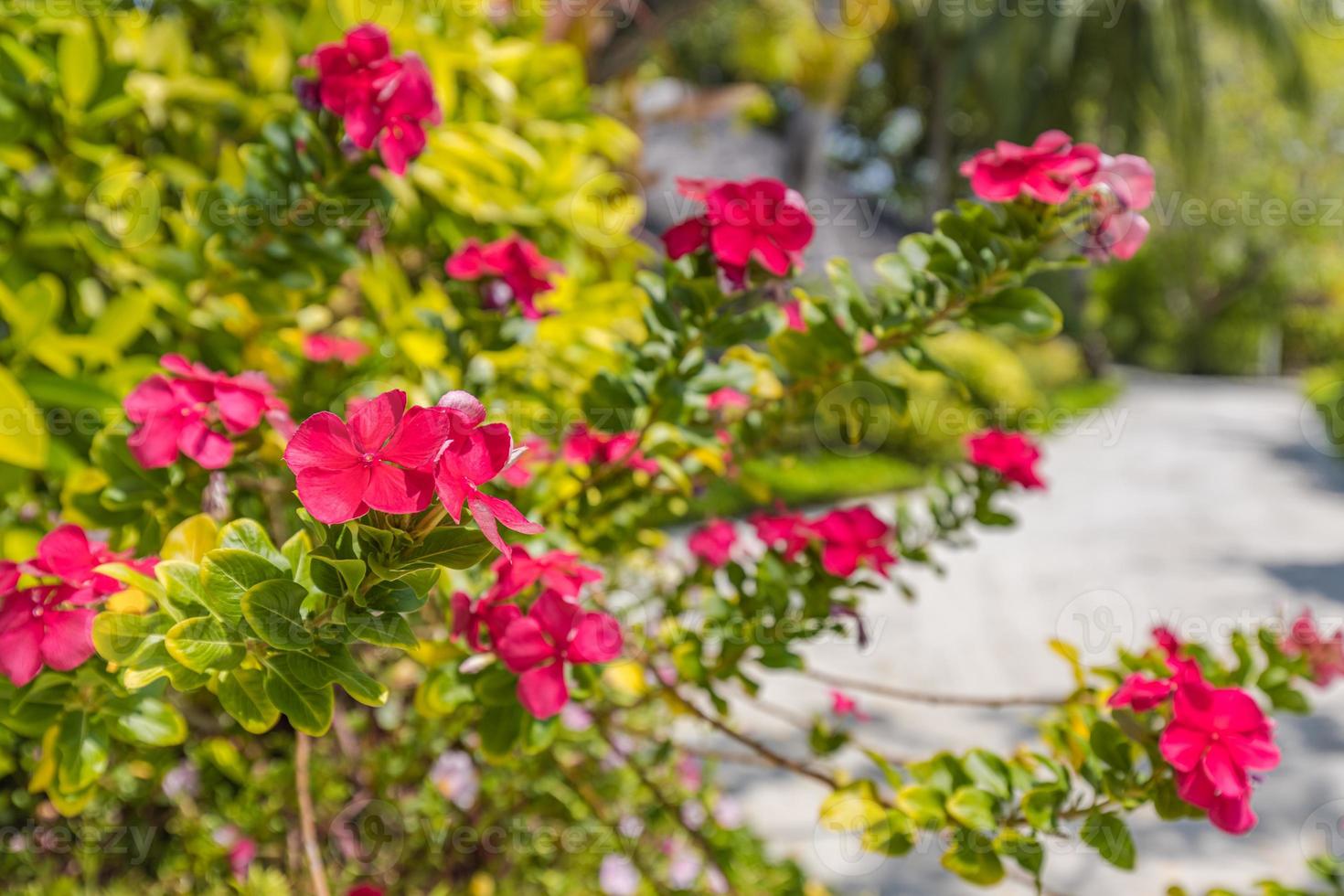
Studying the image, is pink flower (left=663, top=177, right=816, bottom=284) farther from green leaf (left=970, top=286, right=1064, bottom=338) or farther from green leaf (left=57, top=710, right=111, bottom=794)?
green leaf (left=57, top=710, right=111, bottom=794)

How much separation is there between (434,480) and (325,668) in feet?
0.70

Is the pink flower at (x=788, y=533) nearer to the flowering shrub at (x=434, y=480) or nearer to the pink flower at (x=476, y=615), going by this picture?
the flowering shrub at (x=434, y=480)

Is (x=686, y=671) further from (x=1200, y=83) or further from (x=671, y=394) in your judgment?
(x=1200, y=83)

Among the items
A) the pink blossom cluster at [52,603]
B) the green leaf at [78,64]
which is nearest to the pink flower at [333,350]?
the green leaf at [78,64]

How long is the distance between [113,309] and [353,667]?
40.1 inches

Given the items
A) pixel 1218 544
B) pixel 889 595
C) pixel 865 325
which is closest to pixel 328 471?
pixel 865 325

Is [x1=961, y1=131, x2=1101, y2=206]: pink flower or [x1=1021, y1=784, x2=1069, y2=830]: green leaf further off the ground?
[x1=961, y1=131, x2=1101, y2=206]: pink flower

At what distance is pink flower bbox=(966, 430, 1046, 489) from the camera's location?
4.77 ft

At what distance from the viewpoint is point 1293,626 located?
4.46 ft

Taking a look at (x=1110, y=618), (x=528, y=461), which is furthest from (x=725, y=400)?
(x=1110, y=618)

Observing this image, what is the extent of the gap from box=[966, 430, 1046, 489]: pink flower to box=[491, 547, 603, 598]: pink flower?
0.81 meters

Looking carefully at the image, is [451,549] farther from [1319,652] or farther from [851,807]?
[1319,652]

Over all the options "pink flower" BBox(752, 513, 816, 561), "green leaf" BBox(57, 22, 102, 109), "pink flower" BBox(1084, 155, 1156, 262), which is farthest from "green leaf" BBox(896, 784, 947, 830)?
"green leaf" BBox(57, 22, 102, 109)

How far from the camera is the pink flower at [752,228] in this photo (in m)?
0.99
